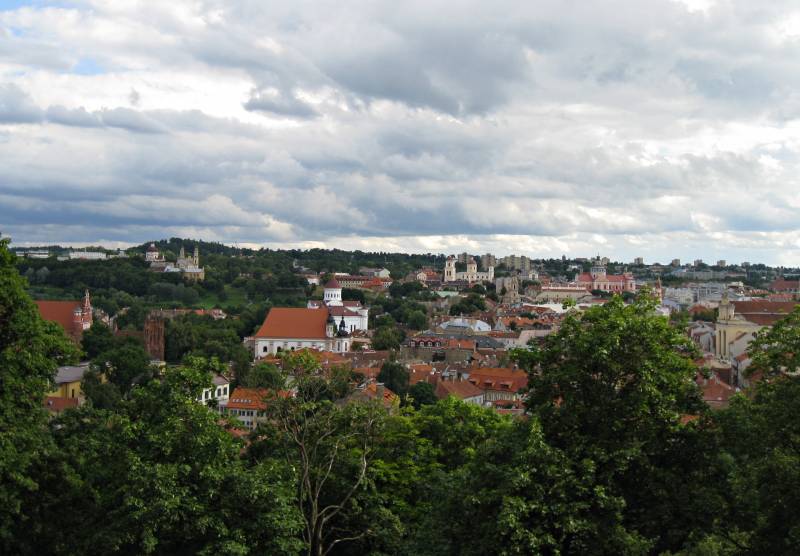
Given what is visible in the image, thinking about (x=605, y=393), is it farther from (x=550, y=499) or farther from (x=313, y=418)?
(x=313, y=418)

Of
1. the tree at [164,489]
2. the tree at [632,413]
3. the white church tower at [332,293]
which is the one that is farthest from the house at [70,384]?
the white church tower at [332,293]

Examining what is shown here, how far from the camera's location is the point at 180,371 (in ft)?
59.8

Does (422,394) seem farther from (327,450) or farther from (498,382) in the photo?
(327,450)

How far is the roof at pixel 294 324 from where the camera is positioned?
91.8m

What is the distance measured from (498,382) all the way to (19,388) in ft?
158

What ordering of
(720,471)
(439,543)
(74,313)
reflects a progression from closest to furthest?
1. (720,471)
2. (439,543)
3. (74,313)

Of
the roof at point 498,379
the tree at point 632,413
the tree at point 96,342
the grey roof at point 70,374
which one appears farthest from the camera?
the tree at point 96,342

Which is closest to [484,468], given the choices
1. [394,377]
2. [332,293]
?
[394,377]

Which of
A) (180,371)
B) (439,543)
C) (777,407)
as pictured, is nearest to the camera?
(777,407)

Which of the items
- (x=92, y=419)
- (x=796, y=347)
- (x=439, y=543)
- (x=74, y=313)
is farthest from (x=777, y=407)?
(x=74, y=313)

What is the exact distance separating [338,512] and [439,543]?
358 centimetres

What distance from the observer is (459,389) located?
190 feet

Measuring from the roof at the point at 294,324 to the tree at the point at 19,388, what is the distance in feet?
239

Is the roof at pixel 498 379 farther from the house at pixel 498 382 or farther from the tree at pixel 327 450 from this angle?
the tree at pixel 327 450
